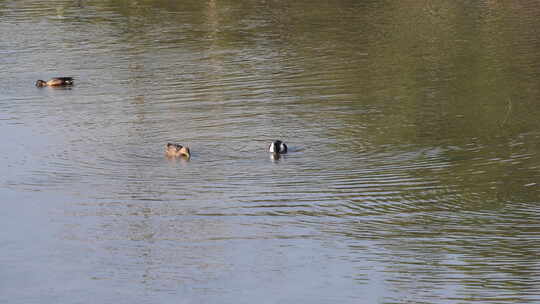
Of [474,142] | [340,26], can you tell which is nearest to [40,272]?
[474,142]

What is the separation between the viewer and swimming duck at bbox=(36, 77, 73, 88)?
71.1 ft

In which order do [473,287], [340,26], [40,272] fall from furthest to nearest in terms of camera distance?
[340,26], [40,272], [473,287]

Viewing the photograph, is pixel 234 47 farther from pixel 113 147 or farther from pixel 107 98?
pixel 113 147

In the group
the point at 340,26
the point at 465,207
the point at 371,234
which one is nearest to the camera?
the point at 371,234

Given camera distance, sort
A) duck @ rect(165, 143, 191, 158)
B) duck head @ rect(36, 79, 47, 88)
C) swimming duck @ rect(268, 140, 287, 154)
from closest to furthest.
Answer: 1. swimming duck @ rect(268, 140, 287, 154)
2. duck @ rect(165, 143, 191, 158)
3. duck head @ rect(36, 79, 47, 88)

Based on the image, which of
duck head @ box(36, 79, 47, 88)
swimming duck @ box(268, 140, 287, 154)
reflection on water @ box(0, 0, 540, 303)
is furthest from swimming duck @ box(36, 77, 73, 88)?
swimming duck @ box(268, 140, 287, 154)

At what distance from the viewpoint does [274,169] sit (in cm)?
1518

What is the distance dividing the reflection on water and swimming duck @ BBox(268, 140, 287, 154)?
0.12 meters

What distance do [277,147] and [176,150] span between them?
4.39 feet

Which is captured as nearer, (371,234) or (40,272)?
(40,272)

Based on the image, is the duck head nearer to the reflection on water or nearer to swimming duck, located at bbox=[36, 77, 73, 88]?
swimming duck, located at bbox=[36, 77, 73, 88]

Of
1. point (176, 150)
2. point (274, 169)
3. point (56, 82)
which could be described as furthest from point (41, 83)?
point (274, 169)

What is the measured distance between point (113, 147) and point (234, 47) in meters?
10.1

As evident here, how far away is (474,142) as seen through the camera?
16594 mm
